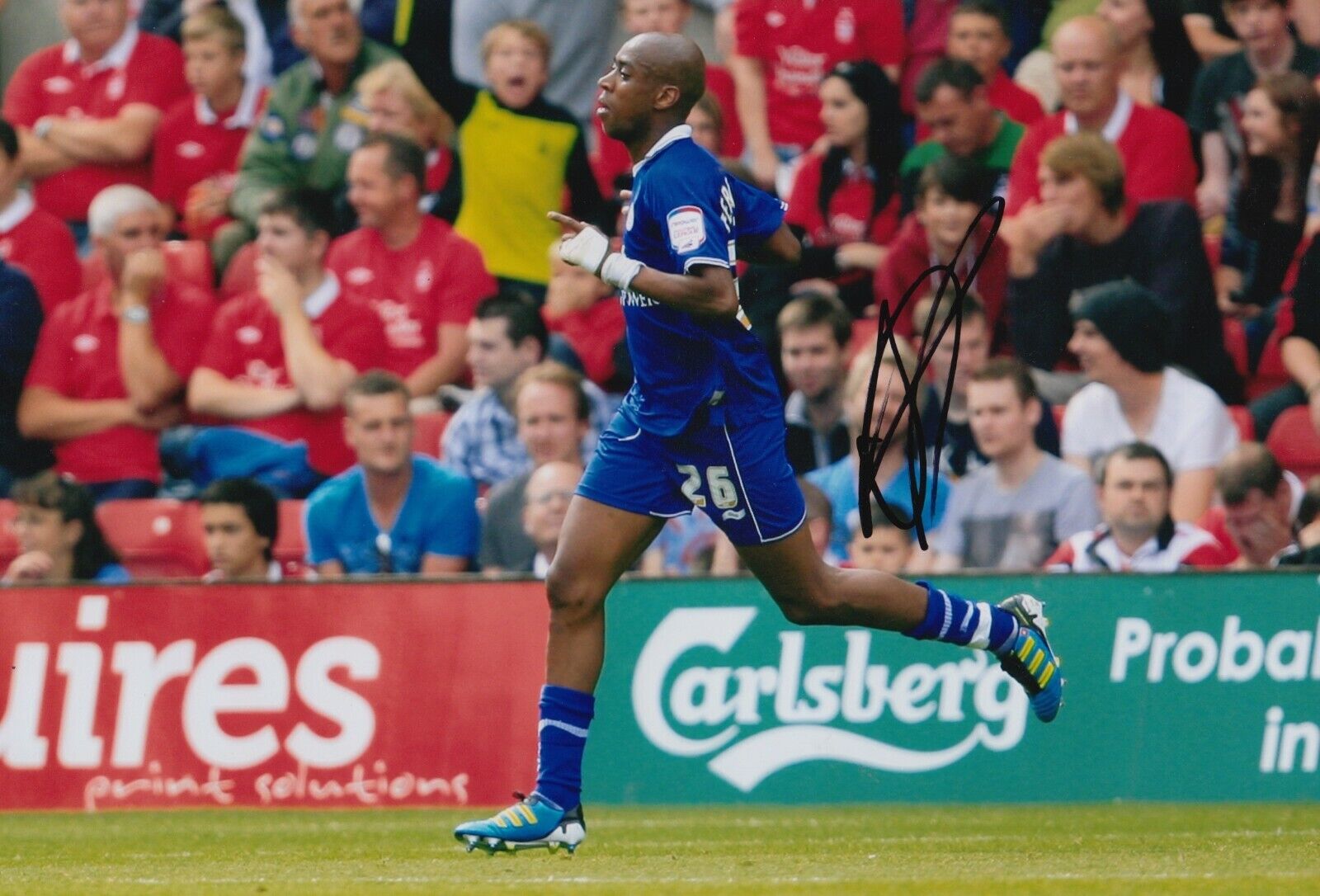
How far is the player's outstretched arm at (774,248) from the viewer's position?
712 centimetres

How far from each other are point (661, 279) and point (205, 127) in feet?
25.2

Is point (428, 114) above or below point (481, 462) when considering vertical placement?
above

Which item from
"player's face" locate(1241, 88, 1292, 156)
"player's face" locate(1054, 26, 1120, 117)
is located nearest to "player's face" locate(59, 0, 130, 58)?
"player's face" locate(1054, 26, 1120, 117)

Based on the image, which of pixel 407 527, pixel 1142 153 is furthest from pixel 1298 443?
pixel 407 527

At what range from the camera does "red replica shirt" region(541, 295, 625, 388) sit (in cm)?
1204

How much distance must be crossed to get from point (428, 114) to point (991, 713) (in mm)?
5275

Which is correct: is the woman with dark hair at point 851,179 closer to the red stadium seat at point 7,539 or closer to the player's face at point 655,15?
the player's face at point 655,15

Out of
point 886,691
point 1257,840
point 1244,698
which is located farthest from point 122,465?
point 1257,840

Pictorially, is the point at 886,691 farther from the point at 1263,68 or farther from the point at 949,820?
the point at 1263,68

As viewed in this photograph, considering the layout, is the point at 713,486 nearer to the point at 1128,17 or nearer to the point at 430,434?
the point at 430,434

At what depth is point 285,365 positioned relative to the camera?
1214cm

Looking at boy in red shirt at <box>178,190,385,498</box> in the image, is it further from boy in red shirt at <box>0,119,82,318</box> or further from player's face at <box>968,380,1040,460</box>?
player's face at <box>968,380,1040,460</box>

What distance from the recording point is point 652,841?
8164 millimetres

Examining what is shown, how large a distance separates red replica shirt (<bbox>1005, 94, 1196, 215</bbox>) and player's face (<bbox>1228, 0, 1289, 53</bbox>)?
582mm
